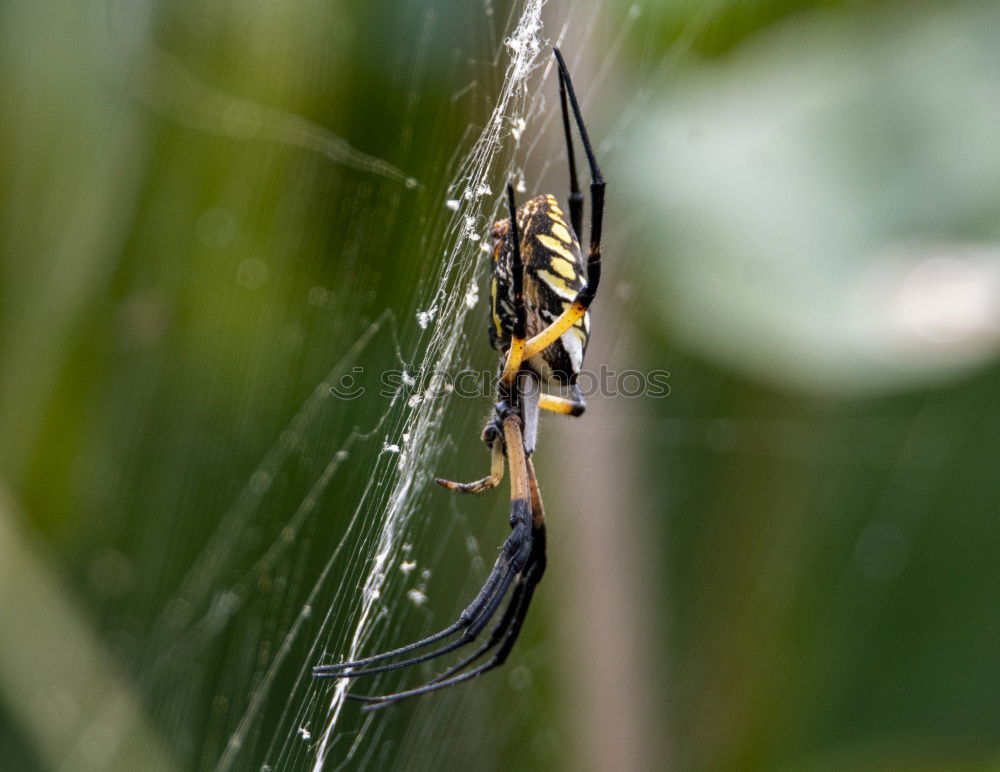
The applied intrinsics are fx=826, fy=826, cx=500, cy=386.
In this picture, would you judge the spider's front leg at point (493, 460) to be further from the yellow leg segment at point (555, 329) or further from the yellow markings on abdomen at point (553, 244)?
the yellow markings on abdomen at point (553, 244)

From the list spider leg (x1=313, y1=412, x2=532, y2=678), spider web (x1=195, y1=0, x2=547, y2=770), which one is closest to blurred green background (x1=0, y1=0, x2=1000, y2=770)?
spider web (x1=195, y1=0, x2=547, y2=770)

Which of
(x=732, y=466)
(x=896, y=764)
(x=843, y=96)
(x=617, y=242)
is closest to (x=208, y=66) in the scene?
(x=617, y=242)

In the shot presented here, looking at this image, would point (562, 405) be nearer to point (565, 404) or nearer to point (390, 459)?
point (565, 404)

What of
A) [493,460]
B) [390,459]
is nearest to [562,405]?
[493,460]

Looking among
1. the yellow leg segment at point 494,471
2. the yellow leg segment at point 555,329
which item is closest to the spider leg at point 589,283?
the yellow leg segment at point 555,329

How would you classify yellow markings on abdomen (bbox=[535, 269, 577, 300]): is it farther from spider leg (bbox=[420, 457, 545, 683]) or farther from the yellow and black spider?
spider leg (bbox=[420, 457, 545, 683])

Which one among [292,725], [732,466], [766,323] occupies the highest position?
[766,323]

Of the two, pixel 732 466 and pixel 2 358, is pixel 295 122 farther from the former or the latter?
pixel 732 466
